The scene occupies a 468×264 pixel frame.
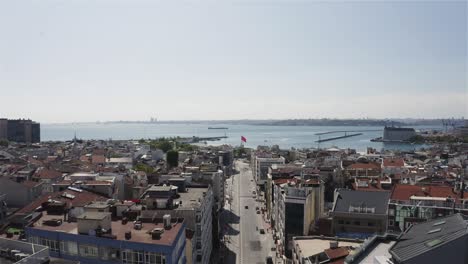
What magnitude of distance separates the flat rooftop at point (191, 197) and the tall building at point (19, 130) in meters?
156

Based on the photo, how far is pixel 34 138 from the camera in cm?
17912

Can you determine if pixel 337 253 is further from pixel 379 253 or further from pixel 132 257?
pixel 132 257

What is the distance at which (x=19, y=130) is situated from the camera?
17362cm

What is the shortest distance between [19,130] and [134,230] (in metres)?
173

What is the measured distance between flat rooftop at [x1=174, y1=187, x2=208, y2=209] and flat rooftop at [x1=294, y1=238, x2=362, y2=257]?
960 cm

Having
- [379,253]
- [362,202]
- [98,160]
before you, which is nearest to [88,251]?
[379,253]

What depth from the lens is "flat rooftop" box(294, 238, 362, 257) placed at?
94.0 feet

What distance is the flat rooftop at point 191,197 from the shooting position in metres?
34.5

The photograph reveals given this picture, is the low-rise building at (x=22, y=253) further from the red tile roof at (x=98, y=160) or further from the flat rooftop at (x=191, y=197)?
the red tile roof at (x=98, y=160)

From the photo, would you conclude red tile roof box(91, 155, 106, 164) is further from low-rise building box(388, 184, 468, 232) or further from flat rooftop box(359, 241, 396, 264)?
flat rooftop box(359, 241, 396, 264)

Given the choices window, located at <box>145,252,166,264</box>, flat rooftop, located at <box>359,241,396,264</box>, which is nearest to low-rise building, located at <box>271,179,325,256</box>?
flat rooftop, located at <box>359,241,396,264</box>

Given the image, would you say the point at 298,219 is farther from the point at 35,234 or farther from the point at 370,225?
the point at 35,234

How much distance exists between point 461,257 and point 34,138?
192505 millimetres

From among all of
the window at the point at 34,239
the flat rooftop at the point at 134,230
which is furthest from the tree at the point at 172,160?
the window at the point at 34,239
